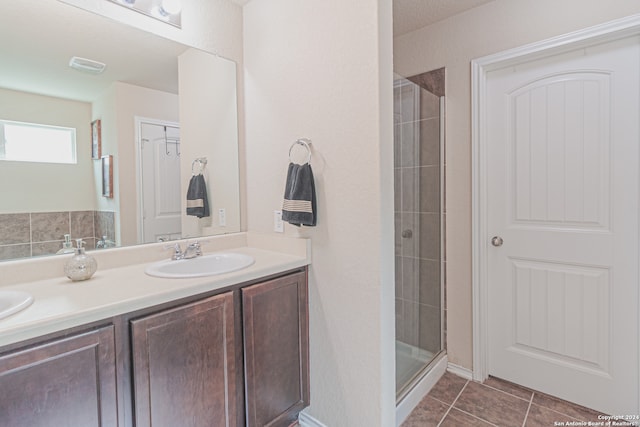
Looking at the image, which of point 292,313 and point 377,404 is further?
point 292,313

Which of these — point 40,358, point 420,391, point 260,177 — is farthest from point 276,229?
point 420,391

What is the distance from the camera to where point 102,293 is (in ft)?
3.64

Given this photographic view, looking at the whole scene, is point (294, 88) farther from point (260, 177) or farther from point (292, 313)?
point (292, 313)

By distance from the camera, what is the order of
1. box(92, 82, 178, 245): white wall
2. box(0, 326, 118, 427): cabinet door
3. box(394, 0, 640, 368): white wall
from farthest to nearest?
box(394, 0, 640, 368): white wall < box(92, 82, 178, 245): white wall < box(0, 326, 118, 427): cabinet door

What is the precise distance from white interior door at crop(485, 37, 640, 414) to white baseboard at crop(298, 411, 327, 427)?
4.07 feet

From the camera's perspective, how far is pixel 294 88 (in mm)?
1665

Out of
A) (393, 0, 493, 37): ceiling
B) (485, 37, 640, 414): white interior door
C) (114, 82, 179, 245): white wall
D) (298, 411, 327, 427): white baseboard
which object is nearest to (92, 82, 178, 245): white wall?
(114, 82, 179, 245): white wall

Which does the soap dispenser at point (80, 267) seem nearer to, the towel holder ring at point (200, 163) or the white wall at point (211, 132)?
the white wall at point (211, 132)

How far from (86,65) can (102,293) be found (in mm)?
1065

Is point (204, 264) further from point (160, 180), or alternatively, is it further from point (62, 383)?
point (62, 383)

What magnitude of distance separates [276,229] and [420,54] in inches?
65.3

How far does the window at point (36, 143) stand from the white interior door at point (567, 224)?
2.29 m

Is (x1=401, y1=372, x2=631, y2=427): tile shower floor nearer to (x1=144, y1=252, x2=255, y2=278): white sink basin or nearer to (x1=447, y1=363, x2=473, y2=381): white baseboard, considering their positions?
(x1=447, y1=363, x2=473, y2=381): white baseboard

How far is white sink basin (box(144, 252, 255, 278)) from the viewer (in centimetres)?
151
